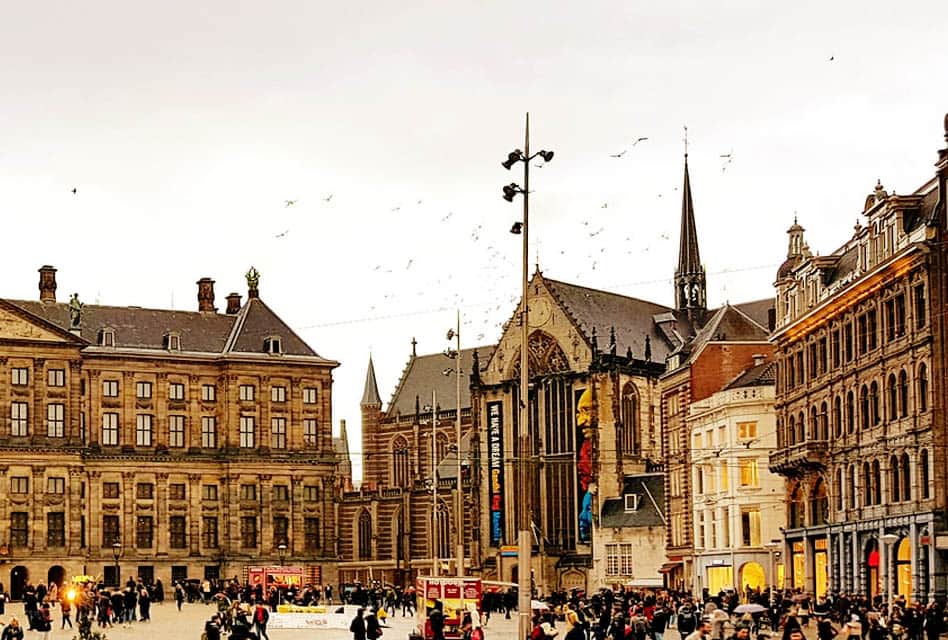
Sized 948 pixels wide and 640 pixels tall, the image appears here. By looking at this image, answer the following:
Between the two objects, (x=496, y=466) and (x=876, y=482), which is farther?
(x=496, y=466)

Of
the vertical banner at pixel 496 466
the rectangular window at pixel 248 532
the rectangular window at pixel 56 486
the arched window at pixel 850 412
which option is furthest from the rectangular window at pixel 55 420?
the arched window at pixel 850 412

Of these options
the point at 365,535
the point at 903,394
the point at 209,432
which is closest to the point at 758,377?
the point at 903,394

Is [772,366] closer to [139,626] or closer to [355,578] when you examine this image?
[139,626]

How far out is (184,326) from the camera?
368 ft

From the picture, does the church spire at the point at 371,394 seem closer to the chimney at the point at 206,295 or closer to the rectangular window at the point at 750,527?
the chimney at the point at 206,295

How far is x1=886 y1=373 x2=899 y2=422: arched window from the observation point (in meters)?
62.0

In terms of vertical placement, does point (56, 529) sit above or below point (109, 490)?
below

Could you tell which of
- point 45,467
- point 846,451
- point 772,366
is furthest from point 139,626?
point 45,467

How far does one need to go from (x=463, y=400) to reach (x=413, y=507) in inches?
366

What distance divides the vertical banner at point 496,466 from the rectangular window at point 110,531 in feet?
78.2

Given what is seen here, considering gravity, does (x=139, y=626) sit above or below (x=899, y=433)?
below

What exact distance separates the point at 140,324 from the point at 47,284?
6.39 m

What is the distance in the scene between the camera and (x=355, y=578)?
132875 millimetres

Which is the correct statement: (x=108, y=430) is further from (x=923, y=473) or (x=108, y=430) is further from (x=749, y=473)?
(x=923, y=473)
